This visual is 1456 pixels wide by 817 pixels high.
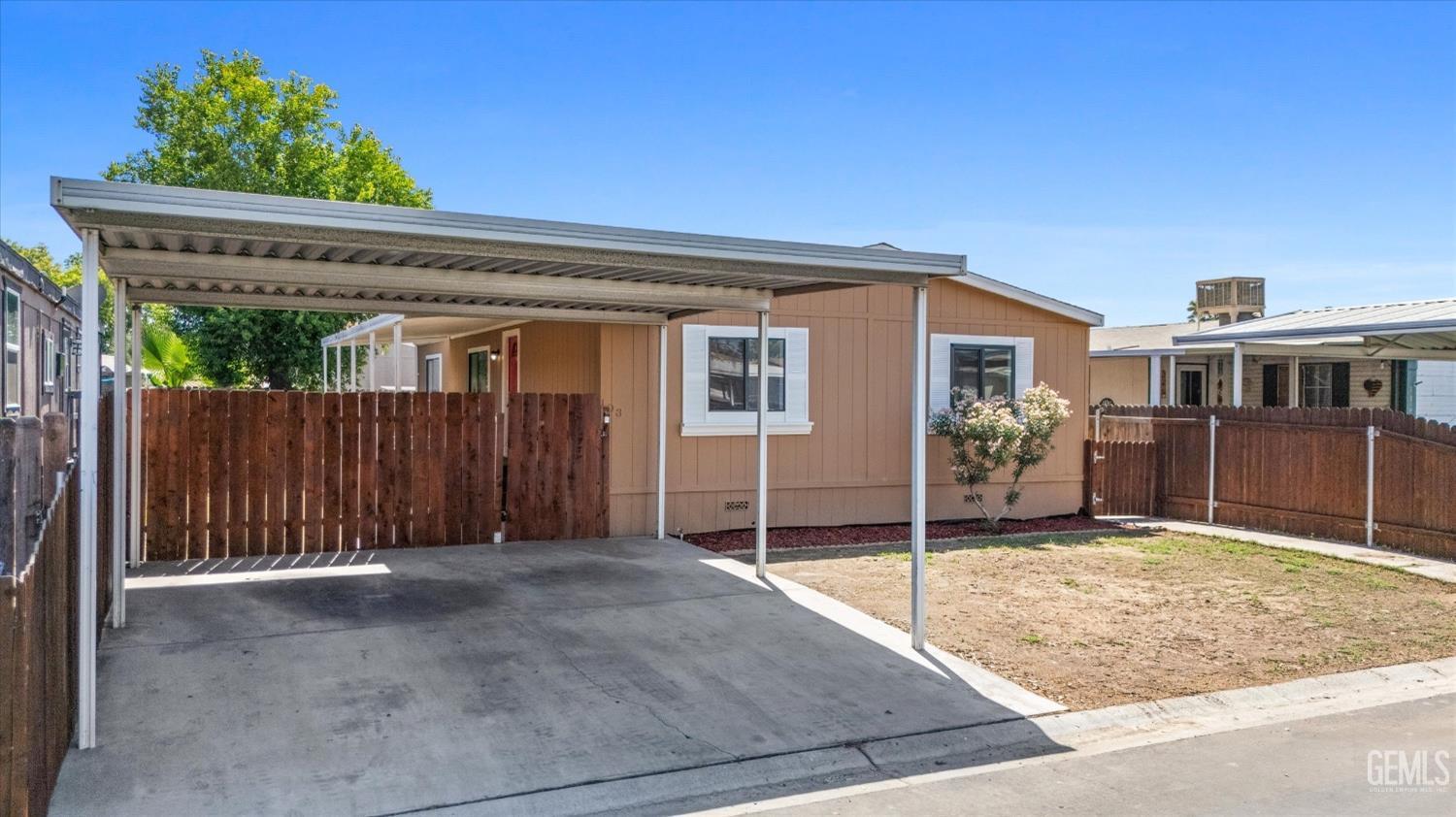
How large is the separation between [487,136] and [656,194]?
16.9ft

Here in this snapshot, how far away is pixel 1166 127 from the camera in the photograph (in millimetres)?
16203

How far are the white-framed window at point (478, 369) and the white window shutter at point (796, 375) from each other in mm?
5657

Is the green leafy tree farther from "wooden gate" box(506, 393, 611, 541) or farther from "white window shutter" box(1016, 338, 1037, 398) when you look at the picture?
"white window shutter" box(1016, 338, 1037, 398)

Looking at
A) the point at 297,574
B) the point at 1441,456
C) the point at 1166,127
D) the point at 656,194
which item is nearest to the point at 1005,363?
the point at 1441,456

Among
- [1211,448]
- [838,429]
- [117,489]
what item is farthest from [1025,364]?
[117,489]

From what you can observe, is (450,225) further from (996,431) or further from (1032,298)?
(1032,298)

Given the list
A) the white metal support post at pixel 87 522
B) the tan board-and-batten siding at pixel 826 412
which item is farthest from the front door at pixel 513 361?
the white metal support post at pixel 87 522

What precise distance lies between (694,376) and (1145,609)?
5.36m

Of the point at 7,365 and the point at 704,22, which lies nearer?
the point at 7,365

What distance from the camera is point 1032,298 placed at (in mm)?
13266

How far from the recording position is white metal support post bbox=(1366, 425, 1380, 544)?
1128 cm

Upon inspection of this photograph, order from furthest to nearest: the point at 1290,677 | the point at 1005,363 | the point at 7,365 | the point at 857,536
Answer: the point at 1005,363 < the point at 857,536 < the point at 7,365 < the point at 1290,677

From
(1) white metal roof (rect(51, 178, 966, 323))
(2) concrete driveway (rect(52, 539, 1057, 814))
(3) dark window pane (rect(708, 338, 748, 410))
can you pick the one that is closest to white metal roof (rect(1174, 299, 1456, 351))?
(3) dark window pane (rect(708, 338, 748, 410))

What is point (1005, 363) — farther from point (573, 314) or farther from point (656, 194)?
point (656, 194)
